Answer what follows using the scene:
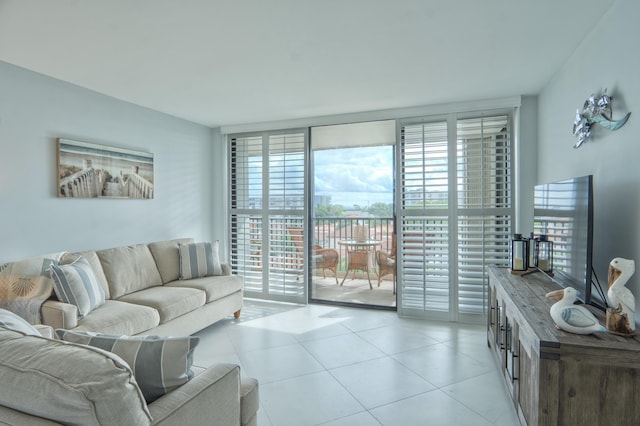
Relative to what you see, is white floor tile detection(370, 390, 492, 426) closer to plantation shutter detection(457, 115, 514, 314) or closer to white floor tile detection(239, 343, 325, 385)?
white floor tile detection(239, 343, 325, 385)

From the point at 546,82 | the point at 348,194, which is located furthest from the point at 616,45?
the point at 348,194

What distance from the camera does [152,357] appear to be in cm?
127

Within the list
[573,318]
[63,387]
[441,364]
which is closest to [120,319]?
[63,387]

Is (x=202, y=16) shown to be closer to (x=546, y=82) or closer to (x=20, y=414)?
(x=20, y=414)

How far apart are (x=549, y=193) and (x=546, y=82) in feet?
4.49

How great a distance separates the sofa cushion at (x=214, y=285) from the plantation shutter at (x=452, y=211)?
190 cm

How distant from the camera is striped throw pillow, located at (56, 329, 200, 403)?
1258 millimetres

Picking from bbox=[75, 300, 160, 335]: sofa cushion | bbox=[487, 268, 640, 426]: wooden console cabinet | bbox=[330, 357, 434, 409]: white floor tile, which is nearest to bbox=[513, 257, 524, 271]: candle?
bbox=[330, 357, 434, 409]: white floor tile

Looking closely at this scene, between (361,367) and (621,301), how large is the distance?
6.04ft

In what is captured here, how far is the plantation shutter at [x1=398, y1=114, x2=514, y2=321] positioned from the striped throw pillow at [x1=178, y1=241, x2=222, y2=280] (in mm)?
2135

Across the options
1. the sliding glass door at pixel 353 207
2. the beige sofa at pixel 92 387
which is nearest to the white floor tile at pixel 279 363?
the beige sofa at pixel 92 387

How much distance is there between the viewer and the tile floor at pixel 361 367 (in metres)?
2.29

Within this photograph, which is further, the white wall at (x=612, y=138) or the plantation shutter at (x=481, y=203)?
the plantation shutter at (x=481, y=203)

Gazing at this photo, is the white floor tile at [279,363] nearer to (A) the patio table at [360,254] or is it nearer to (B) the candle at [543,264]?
(B) the candle at [543,264]
